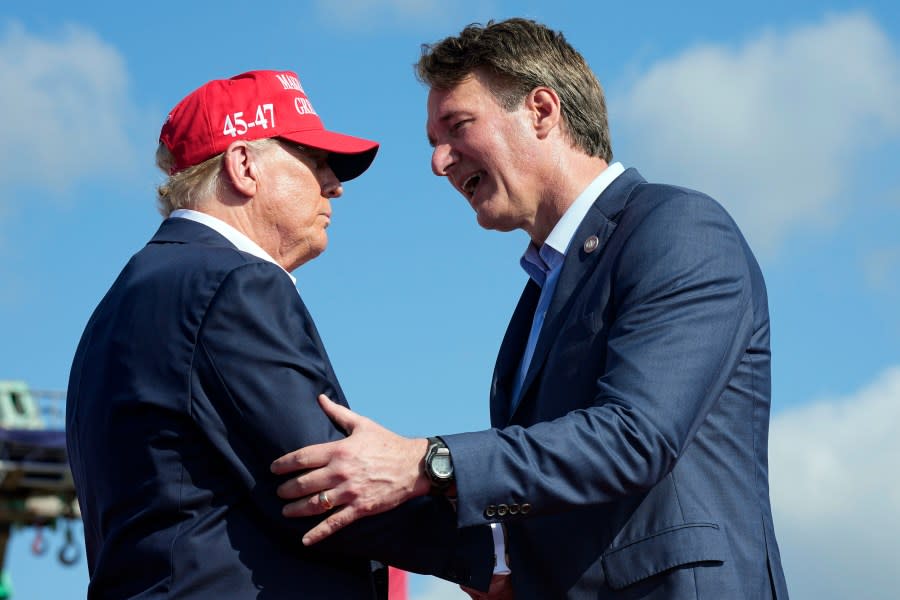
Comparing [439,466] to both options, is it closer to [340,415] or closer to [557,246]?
[340,415]

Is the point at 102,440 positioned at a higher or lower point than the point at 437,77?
lower

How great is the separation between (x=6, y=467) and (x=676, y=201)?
3641cm

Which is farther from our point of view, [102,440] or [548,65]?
[548,65]

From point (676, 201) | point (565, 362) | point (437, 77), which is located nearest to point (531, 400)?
point (565, 362)

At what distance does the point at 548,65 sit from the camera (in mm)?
5402

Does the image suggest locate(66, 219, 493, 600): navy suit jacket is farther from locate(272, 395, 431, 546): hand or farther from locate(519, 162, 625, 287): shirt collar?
locate(519, 162, 625, 287): shirt collar

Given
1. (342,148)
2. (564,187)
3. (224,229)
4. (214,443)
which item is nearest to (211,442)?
(214,443)

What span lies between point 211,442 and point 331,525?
424 millimetres

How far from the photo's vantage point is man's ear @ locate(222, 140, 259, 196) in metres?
4.71

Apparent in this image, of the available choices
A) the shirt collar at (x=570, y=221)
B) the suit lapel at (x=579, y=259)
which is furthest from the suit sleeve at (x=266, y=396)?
the shirt collar at (x=570, y=221)

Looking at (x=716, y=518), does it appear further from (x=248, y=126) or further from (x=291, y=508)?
(x=248, y=126)

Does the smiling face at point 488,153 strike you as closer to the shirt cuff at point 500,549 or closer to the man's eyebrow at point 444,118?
Result: the man's eyebrow at point 444,118

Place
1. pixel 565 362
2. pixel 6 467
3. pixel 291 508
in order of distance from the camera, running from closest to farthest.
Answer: pixel 291 508
pixel 565 362
pixel 6 467

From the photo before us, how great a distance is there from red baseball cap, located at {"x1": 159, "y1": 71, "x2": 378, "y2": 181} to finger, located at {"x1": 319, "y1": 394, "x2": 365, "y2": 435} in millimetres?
1144
